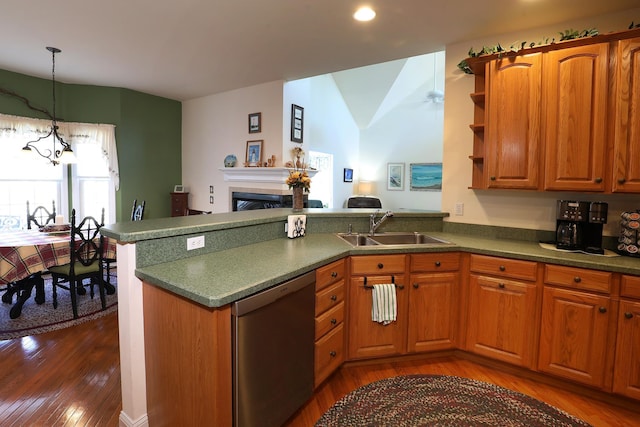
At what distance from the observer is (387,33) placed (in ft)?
10.0

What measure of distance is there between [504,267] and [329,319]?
51.0 inches

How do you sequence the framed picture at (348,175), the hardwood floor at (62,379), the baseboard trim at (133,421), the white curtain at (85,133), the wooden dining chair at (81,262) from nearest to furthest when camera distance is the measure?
the baseboard trim at (133,421)
the hardwood floor at (62,379)
the wooden dining chair at (81,262)
the white curtain at (85,133)
the framed picture at (348,175)

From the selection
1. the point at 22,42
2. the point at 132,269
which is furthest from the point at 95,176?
the point at 132,269

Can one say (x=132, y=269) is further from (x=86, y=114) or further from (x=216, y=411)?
(x=86, y=114)

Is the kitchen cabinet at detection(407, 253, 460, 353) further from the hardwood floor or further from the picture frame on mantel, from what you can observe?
the picture frame on mantel

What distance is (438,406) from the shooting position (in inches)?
82.8

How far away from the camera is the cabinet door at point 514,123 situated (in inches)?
98.7

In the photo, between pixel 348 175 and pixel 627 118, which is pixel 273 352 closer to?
pixel 627 118

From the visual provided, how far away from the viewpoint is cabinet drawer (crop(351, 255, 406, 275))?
2.43 meters

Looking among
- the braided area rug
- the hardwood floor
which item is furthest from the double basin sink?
the braided area rug

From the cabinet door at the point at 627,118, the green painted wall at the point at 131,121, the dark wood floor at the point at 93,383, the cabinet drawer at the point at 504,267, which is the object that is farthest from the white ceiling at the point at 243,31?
the dark wood floor at the point at 93,383

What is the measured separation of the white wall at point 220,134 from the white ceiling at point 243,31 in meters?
0.53

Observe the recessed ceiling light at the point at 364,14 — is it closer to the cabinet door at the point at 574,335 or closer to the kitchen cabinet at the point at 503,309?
the kitchen cabinet at the point at 503,309

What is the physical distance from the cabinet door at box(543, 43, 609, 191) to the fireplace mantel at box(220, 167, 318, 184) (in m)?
3.01
